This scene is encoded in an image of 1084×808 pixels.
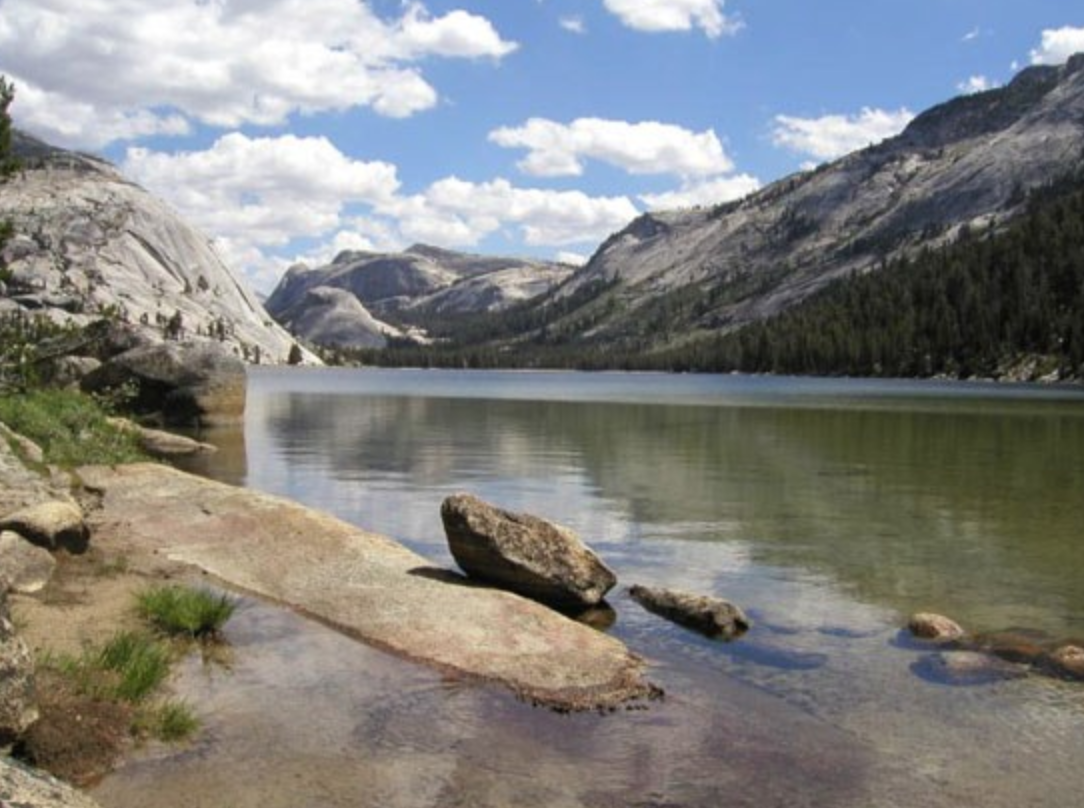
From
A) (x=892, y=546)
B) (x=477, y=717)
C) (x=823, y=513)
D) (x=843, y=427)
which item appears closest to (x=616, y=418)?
(x=843, y=427)

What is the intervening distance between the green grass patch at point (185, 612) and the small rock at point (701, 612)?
7.92 metres

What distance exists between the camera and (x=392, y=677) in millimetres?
14367

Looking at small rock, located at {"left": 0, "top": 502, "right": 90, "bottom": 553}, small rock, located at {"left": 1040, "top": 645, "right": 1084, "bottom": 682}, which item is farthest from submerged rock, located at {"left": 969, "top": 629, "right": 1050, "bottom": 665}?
small rock, located at {"left": 0, "top": 502, "right": 90, "bottom": 553}

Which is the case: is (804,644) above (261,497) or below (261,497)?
below

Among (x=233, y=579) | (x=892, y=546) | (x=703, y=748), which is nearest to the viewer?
(x=703, y=748)

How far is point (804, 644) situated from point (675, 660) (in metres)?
2.77

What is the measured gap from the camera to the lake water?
11.2m

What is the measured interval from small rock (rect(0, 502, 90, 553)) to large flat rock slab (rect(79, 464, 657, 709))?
1.86 meters

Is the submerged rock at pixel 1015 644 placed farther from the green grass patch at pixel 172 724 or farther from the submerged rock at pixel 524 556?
the green grass patch at pixel 172 724

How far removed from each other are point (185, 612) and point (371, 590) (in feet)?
12.5

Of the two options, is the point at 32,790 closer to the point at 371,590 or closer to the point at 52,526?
the point at 371,590

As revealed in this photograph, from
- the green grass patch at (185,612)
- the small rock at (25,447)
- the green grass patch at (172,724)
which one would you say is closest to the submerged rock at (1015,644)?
the green grass patch at (185,612)

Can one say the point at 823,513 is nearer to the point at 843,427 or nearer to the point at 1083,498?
the point at 1083,498

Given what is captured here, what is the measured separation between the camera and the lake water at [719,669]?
11.2 metres
